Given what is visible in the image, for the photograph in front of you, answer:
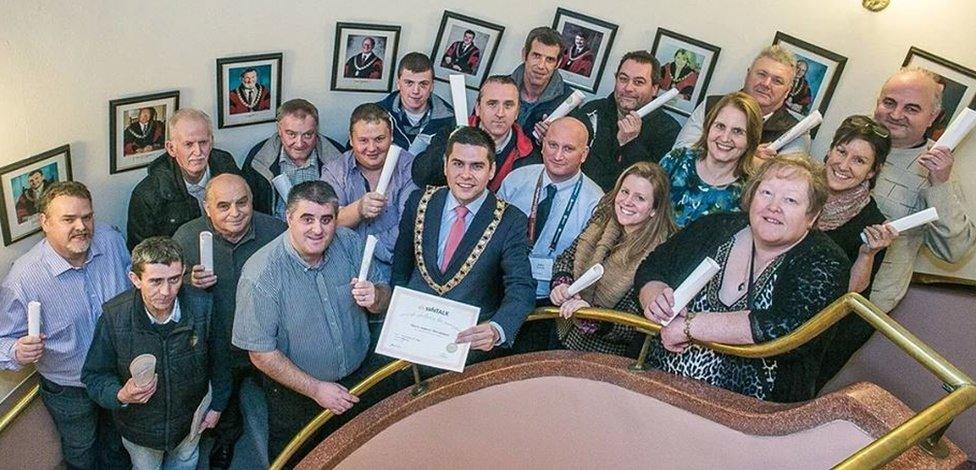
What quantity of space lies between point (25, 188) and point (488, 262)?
7.87ft

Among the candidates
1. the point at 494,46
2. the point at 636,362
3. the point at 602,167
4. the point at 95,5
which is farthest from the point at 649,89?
the point at 95,5

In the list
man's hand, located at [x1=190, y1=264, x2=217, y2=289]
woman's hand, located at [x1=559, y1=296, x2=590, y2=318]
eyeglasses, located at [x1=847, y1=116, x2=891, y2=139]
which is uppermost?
eyeglasses, located at [x1=847, y1=116, x2=891, y2=139]

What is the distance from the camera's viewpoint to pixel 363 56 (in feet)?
19.1

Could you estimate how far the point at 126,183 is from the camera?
5.32 m

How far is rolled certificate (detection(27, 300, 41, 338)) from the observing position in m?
4.11

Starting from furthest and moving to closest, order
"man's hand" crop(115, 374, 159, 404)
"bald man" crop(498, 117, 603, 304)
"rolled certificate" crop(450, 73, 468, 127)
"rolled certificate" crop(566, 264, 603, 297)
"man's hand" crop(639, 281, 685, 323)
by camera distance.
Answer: "rolled certificate" crop(450, 73, 468, 127)
"bald man" crop(498, 117, 603, 304)
"man's hand" crop(115, 374, 159, 404)
"rolled certificate" crop(566, 264, 603, 297)
"man's hand" crop(639, 281, 685, 323)

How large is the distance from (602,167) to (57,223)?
2776 millimetres

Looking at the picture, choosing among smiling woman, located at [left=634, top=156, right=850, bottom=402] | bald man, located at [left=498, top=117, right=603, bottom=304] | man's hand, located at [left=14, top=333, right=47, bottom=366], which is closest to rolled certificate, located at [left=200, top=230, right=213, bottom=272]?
man's hand, located at [left=14, top=333, right=47, bottom=366]

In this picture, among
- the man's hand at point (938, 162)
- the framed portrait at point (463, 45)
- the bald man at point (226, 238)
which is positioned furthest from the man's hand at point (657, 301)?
the framed portrait at point (463, 45)

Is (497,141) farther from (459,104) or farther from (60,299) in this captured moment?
(60,299)

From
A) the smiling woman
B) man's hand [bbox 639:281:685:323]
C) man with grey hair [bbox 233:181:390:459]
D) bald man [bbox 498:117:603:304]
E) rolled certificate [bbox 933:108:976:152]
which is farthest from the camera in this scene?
bald man [bbox 498:117:603:304]

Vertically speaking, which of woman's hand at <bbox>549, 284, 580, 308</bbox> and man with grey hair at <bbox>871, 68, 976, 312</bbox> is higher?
man with grey hair at <bbox>871, 68, 976, 312</bbox>

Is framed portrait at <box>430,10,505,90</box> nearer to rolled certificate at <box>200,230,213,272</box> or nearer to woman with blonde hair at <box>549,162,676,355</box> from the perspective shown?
woman with blonde hair at <box>549,162,676,355</box>

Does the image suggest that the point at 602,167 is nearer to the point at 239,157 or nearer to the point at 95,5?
the point at 239,157
